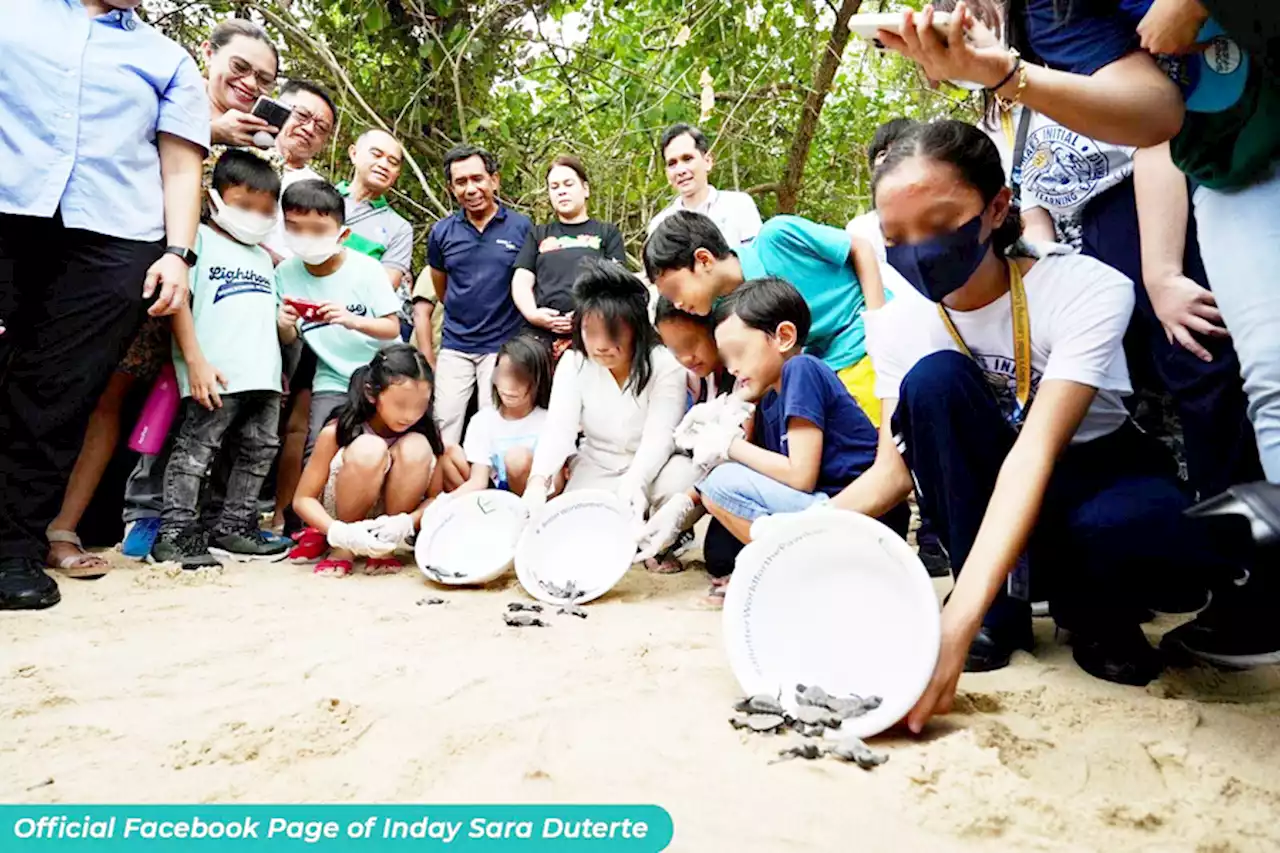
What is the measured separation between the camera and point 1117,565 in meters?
1.50

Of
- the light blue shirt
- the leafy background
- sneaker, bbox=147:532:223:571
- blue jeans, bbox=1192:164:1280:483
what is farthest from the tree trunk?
sneaker, bbox=147:532:223:571

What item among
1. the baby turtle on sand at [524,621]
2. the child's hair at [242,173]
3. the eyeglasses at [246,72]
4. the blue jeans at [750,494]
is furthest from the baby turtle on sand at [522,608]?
the eyeglasses at [246,72]

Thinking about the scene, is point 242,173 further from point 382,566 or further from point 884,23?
point 884,23

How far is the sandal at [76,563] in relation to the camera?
247 cm

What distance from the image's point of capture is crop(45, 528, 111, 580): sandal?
247cm

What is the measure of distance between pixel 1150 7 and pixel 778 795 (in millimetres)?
1243

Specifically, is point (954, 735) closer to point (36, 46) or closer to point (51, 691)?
point (51, 691)

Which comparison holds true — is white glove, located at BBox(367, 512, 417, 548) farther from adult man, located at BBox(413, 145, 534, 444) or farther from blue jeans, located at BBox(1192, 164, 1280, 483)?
blue jeans, located at BBox(1192, 164, 1280, 483)

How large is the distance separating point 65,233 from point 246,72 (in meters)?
1.06

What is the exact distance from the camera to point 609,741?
1247 mm

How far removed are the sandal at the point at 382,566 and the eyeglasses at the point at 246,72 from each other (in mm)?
1739

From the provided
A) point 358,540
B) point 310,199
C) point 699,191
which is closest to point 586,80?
point 699,191

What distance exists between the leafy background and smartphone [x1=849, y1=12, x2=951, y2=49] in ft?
11.0

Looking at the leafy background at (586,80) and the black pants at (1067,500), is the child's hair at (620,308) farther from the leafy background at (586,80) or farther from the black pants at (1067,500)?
the leafy background at (586,80)
